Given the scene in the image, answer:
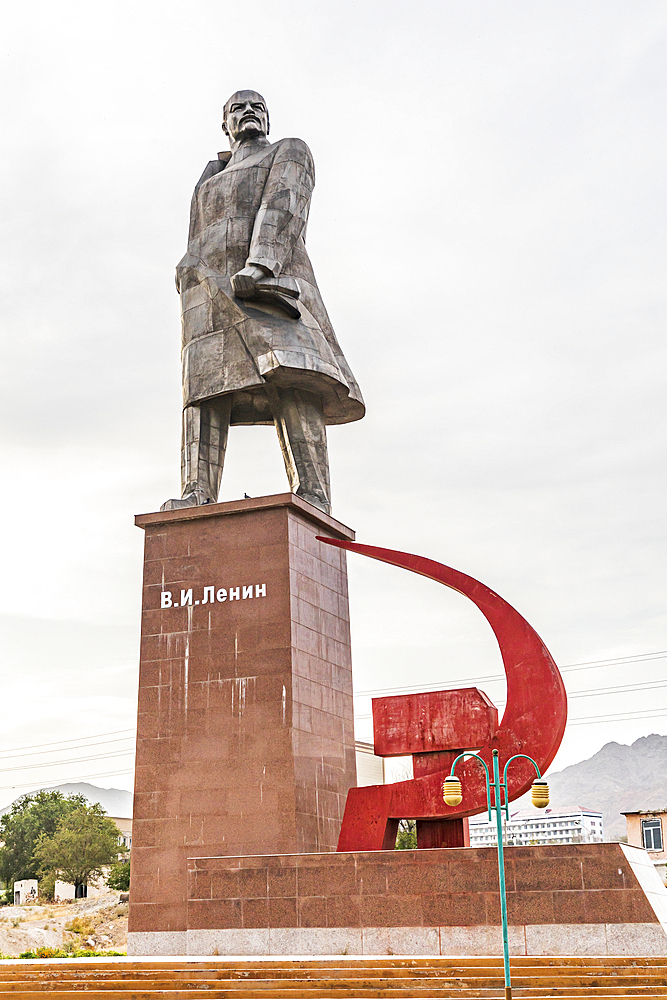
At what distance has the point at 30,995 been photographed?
11.5 m

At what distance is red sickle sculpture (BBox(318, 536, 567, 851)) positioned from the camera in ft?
43.3

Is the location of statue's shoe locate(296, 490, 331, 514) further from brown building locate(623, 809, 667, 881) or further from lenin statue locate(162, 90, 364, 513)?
brown building locate(623, 809, 667, 881)

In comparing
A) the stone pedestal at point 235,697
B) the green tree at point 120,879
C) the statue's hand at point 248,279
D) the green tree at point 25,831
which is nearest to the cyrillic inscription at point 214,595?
the stone pedestal at point 235,697

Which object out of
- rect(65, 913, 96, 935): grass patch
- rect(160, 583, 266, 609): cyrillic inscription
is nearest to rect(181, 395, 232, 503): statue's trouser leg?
rect(160, 583, 266, 609): cyrillic inscription

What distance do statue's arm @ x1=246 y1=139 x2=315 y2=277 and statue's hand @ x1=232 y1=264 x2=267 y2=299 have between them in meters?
0.08

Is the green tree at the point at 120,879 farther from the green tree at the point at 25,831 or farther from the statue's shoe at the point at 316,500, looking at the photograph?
the statue's shoe at the point at 316,500

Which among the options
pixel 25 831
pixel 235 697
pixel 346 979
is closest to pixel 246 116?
pixel 235 697

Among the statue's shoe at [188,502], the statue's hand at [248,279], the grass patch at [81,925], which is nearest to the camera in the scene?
the statue's shoe at [188,502]

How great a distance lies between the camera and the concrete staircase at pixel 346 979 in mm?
10188

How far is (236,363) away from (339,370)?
173cm

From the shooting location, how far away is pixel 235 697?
49.3 ft

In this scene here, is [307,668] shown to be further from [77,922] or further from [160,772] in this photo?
[77,922]

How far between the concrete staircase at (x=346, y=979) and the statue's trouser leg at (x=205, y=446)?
288 inches

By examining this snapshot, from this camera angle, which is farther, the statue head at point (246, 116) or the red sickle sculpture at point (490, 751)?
the statue head at point (246, 116)
